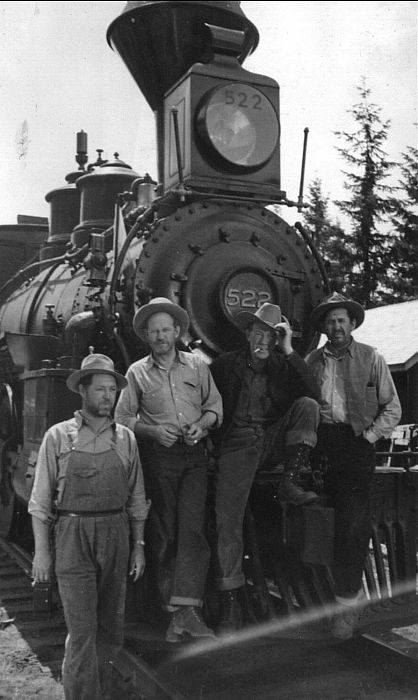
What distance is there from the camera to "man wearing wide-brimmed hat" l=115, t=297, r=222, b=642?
3.68 metres

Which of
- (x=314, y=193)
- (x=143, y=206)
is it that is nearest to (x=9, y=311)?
(x=143, y=206)

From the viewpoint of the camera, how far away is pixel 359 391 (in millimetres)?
4016

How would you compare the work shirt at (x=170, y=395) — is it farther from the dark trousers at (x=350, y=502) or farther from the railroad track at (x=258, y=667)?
the railroad track at (x=258, y=667)

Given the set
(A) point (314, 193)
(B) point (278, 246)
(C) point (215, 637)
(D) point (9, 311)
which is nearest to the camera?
(C) point (215, 637)

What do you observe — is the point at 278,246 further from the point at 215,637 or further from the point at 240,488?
the point at 215,637

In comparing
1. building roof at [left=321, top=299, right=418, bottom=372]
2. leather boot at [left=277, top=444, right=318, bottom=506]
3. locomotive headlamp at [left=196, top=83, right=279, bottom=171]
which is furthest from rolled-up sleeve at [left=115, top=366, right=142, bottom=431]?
building roof at [left=321, top=299, right=418, bottom=372]

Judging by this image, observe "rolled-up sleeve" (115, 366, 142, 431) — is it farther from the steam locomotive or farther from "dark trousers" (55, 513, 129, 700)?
the steam locomotive

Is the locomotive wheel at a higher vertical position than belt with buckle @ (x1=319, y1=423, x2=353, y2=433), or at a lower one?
higher

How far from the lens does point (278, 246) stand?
5.18 meters

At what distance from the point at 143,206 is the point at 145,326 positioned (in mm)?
1617

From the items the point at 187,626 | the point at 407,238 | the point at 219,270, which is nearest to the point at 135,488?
the point at 187,626

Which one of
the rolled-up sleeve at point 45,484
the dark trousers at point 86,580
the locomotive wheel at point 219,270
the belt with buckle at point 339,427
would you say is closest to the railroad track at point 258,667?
the dark trousers at point 86,580

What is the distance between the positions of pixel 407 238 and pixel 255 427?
17490mm

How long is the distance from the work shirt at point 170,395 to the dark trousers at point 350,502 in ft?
2.26
